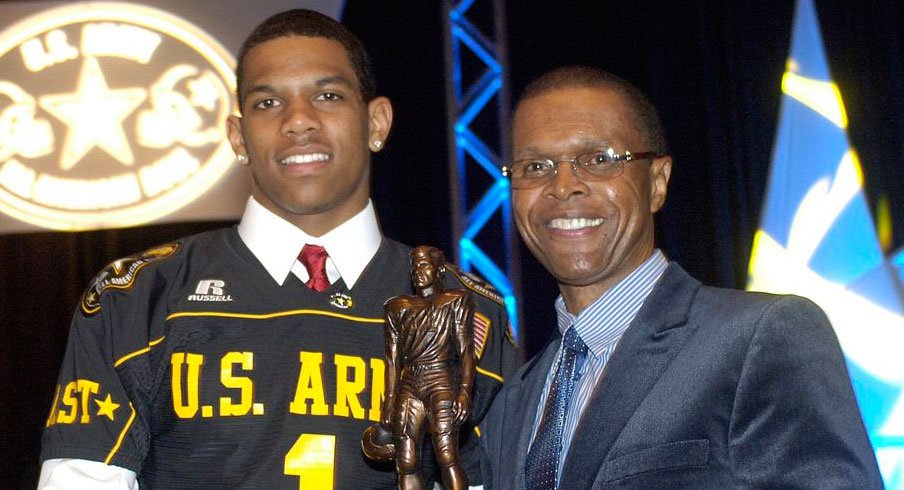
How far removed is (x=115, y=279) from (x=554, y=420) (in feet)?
3.14

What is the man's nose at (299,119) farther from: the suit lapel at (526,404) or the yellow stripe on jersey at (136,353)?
the suit lapel at (526,404)

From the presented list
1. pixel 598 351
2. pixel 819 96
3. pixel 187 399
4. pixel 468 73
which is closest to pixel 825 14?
pixel 819 96

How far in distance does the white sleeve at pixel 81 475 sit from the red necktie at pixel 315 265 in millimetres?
549

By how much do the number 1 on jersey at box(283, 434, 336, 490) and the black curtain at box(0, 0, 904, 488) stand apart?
2967 millimetres

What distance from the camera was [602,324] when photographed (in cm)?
234

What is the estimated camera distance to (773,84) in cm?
530

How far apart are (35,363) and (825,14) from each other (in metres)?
4.12

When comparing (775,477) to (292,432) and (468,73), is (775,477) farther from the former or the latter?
(468,73)

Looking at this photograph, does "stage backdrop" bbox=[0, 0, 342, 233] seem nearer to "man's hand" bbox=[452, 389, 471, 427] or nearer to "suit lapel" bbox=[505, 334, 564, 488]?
"suit lapel" bbox=[505, 334, 564, 488]

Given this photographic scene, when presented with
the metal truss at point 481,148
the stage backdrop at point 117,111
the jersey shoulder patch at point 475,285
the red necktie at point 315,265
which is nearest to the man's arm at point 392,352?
the red necktie at point 315,265

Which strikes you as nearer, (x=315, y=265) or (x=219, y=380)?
(x=219, y=380)

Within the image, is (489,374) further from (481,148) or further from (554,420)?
(481,148)

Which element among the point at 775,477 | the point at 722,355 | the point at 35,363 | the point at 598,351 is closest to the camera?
the point at 775,477

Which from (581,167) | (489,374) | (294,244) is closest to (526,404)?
(489,374)
